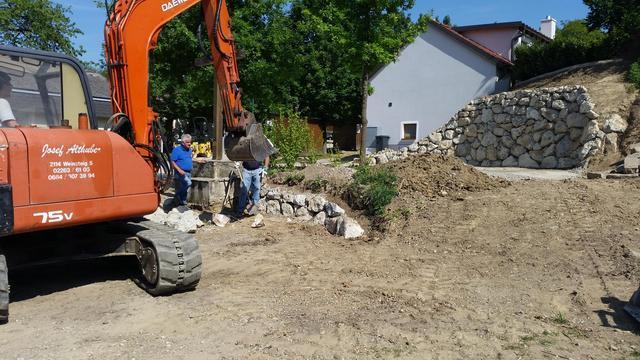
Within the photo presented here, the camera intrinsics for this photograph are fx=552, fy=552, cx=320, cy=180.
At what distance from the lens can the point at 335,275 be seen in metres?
6.70

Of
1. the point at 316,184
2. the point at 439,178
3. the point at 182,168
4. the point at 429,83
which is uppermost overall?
the point at 429,83

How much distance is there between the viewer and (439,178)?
9.70 meters

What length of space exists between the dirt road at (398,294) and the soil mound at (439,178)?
1.32 ft

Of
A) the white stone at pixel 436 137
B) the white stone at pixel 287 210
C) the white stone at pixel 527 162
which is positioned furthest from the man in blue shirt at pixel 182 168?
the white stone at pixel 527 162

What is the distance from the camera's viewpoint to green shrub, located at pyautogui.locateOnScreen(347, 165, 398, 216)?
908cm

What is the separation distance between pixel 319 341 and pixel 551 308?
2429mm

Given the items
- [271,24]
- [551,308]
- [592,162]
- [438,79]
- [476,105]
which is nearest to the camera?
[551,308]

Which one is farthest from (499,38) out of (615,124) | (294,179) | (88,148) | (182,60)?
(88,148)

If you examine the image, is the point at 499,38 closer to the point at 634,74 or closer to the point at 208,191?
the point at 634,74

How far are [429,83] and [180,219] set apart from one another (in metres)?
14.2

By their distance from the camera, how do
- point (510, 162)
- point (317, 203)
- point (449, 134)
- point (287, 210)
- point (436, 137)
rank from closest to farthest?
point (317, 203) < point (287, 210) < point (510, 162) < point (449, 134) < point (436, 137)

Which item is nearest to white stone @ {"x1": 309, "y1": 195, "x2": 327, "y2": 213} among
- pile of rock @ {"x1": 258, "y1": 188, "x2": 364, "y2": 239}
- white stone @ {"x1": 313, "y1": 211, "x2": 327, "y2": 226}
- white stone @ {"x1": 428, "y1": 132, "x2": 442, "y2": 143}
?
pile of rock @ {"x1": 258, "y1": 188, "x2": 364, "y2": 239}

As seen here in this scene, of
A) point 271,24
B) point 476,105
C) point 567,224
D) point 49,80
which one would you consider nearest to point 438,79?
point 476,105

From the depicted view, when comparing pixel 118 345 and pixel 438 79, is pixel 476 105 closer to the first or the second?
pixel 438 79
